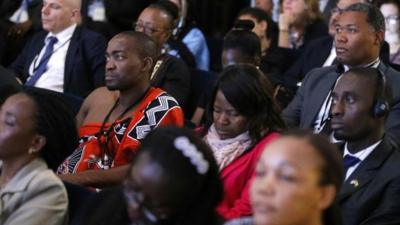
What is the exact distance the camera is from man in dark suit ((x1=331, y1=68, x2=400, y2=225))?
3234 millimetres

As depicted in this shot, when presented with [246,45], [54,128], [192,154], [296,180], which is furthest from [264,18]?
[296,180]

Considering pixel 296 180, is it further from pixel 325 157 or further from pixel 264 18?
pixel 264 18

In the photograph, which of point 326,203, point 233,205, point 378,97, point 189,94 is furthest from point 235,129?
point 189,94

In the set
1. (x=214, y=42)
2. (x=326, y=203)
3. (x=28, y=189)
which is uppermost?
(x=326, y=203)

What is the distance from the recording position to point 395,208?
3.20 metres

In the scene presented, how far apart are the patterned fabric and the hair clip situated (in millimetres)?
1436

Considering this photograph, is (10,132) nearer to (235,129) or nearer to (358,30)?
(235,129)

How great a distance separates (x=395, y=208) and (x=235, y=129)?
2.12 ft

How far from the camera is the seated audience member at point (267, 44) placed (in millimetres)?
5871

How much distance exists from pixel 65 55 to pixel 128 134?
6.12 feet

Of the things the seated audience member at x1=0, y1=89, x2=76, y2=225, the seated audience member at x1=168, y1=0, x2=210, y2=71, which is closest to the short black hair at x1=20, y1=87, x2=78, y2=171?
the seated audience member at x1=0, y1=89, x2=76, y2=225

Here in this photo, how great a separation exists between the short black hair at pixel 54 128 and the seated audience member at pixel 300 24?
3531 millimetres

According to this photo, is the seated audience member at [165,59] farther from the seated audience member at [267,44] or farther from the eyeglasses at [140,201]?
the eyeglasses at [140,201]

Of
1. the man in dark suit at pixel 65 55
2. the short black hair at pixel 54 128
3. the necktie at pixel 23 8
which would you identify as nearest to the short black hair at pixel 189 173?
the short black hair at pixel 54 128
